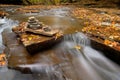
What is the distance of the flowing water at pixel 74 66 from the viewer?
4.67 m

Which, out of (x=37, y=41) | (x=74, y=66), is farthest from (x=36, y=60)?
(x=74, y=66)

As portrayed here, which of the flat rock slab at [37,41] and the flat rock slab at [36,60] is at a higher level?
the flat rock slab at [37,41]

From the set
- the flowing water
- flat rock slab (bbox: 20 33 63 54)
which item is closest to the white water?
the flowing water

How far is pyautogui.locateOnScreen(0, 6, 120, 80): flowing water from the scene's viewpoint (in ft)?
15.3

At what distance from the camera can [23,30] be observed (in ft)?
20.9

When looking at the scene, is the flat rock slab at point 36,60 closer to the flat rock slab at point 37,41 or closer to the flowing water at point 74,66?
the flowing water at point 74,66

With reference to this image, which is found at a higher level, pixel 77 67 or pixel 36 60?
pixel 36 60

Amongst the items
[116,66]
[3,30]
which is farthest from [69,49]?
[3,30]

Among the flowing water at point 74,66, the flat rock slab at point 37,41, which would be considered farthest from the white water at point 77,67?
the flat rock slab at point 37,41

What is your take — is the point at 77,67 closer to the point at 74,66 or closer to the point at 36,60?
the point at 74,66

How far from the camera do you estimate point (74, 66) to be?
5.10 meters

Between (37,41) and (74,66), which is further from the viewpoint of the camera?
(37,41)

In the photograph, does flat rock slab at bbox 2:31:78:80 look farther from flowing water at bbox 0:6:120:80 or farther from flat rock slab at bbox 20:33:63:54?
flat rock slab at bbox 20:33:63:54

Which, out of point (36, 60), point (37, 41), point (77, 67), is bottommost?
point (77, 67)
